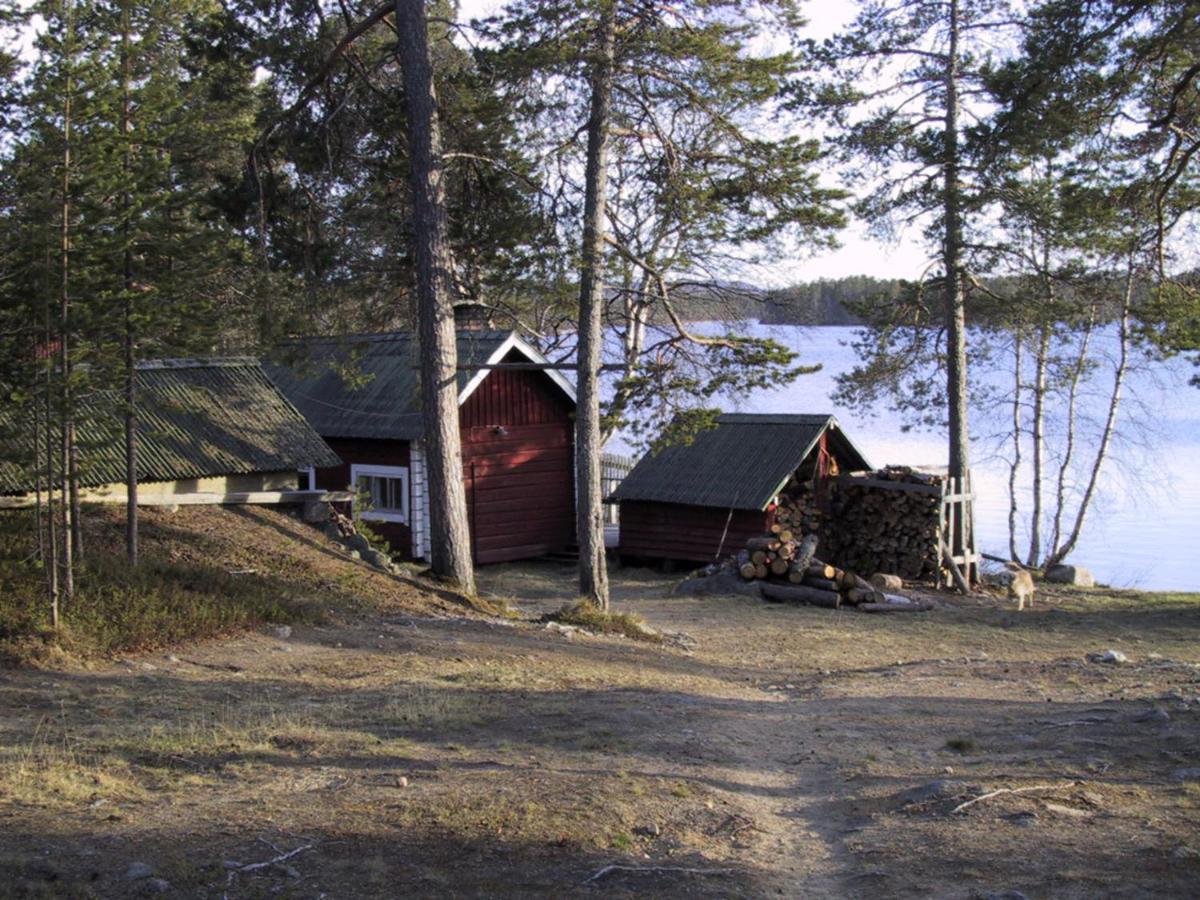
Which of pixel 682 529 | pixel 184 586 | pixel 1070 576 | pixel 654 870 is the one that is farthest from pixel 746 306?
pixel 654 870

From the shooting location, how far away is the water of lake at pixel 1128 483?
33344 mm

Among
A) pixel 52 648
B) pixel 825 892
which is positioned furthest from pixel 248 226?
pixel 825 892

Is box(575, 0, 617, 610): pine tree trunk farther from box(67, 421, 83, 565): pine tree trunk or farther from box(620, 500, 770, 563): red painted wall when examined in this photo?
box(620, 500, 770, 563): red painted wall

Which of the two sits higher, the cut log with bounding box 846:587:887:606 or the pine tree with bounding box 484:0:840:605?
the pine tree with bounding box 484:0:840:605

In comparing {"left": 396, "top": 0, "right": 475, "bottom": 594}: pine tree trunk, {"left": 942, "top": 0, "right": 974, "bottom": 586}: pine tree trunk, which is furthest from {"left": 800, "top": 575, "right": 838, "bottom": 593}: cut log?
{"left": 396, "top": 0, "right": 475, "bottom": 594}: pine tree trunk

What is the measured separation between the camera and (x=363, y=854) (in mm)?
5699

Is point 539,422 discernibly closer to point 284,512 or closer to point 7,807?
point 284,512

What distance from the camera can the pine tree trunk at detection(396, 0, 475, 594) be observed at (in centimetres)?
1590

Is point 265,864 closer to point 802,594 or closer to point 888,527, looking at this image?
point 802,594

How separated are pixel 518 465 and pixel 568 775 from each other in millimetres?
19379

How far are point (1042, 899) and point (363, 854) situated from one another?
3.23 metres

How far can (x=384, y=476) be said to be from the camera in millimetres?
26000

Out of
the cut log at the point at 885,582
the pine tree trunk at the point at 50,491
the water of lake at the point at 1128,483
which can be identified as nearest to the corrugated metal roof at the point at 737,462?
the water of lake at the point at 1128,483

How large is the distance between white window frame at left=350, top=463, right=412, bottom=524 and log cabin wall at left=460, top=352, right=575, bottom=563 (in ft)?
4.50
